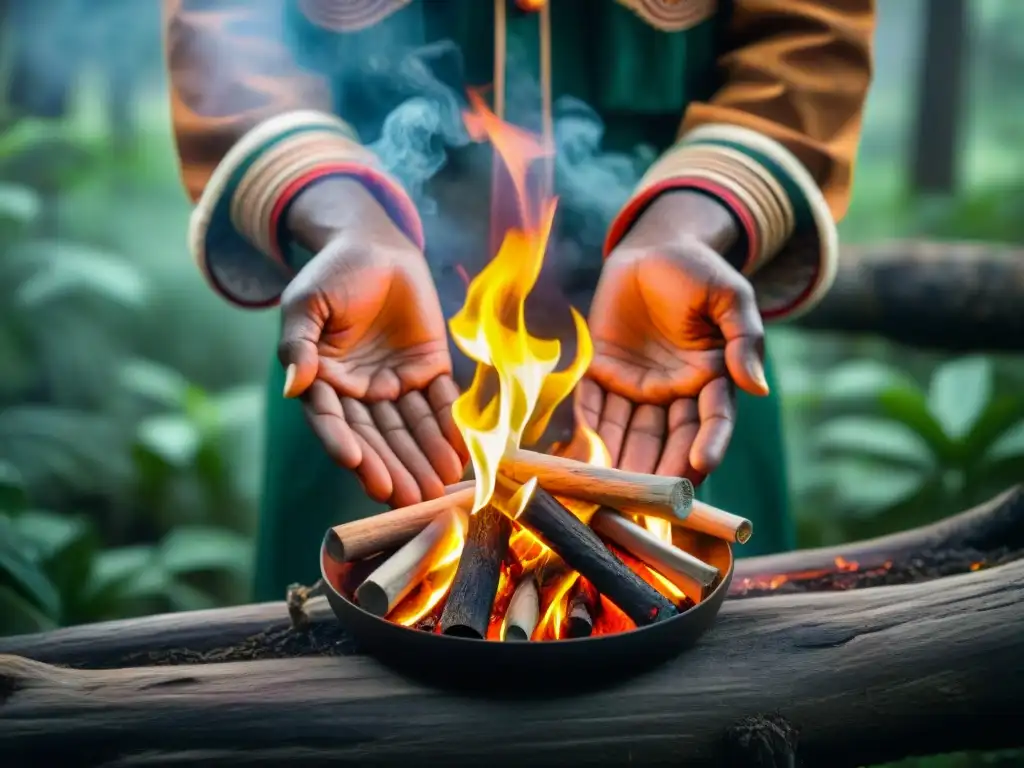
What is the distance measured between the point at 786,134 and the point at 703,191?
257 mm

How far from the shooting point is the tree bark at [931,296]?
4.58 m

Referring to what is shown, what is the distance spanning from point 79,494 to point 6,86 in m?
3.04

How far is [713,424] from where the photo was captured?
1.99 metres

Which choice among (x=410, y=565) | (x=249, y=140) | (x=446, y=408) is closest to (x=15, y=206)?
(x=249, y=140)

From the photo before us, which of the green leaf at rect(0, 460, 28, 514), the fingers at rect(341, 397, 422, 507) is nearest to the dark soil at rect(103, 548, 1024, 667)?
the fingers at rect(341, 397, 422, 507)

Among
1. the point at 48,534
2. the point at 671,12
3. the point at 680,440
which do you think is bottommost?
the point at 48,534

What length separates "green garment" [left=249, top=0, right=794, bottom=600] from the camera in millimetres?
2387

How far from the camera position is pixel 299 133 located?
94.4 inches

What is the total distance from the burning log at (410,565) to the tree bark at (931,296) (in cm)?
325

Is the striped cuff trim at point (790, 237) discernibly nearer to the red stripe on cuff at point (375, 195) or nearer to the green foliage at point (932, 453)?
the red stripe on cuff at point (375, 195)

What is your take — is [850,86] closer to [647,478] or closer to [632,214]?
[632,214]

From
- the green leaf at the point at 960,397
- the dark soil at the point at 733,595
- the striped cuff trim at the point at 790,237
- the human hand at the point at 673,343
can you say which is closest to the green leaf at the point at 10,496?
the dark soil at the point at 733,595

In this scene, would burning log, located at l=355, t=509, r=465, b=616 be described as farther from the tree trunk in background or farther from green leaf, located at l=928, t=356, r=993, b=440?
the tree trunk in background

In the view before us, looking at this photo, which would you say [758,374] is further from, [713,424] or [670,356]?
[670,356]
